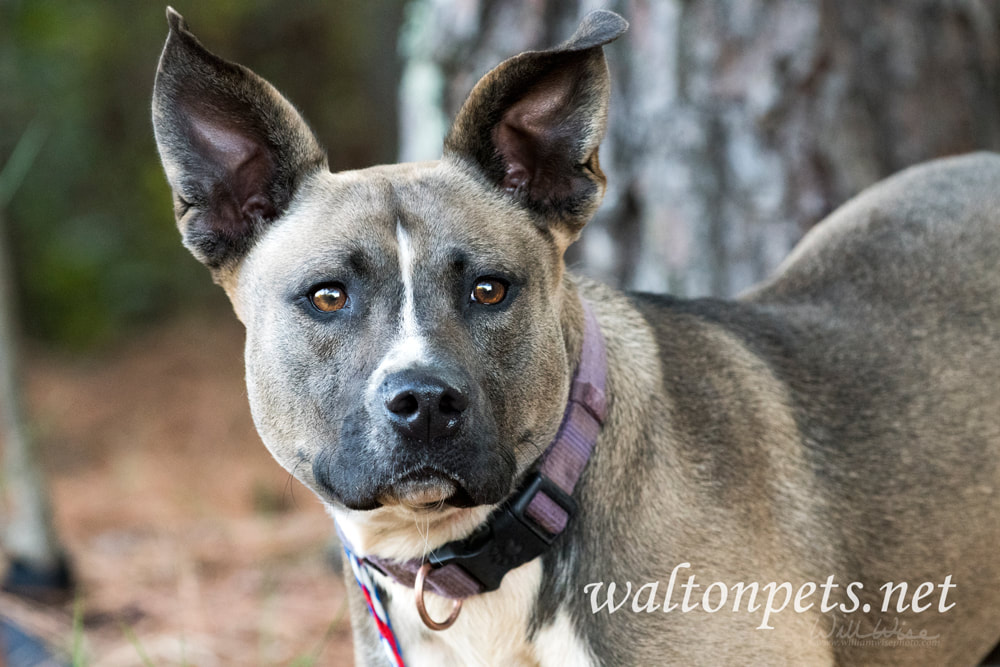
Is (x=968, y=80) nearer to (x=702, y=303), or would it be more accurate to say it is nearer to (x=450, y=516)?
(x=702, y=303)

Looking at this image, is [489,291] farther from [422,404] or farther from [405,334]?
→ [422,404]

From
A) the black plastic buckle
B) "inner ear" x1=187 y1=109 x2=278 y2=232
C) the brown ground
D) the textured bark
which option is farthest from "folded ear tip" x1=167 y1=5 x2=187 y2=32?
the textured bark

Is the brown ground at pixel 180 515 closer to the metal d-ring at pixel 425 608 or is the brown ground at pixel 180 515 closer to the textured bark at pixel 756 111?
the metal d-ring at pixel 425 608

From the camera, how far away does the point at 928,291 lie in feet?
11.5

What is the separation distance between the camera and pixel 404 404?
2430 mm

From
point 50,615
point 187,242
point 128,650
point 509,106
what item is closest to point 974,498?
point 509,106

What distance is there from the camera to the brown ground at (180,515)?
4.71 m

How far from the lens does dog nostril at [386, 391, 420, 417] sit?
242cm

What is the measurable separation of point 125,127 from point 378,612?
9.28 m

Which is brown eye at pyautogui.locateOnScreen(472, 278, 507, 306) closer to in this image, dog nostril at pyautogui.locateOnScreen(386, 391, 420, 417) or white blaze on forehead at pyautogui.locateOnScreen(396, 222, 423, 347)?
white blaze on forehead at pyautogui.locateOnScreen(396, 222, 423, 347)

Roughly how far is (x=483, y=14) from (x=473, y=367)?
262cm

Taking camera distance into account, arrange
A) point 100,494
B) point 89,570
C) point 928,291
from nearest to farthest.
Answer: point 928,291, point 89,570, point 100,494

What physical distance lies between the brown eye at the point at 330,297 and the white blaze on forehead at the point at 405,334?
0.58 feet

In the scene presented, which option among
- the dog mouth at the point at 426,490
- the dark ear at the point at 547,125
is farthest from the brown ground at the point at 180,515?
the dark ear at the point at 547,125
